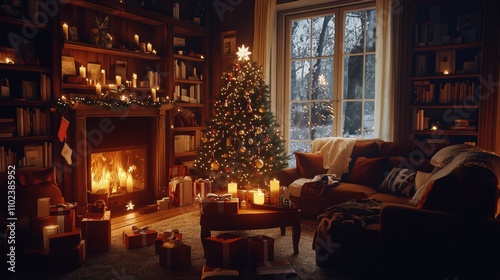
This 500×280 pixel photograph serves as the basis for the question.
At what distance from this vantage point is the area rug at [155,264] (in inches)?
112

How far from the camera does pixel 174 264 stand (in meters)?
2.98

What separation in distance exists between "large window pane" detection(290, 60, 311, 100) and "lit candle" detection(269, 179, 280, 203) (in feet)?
8.36

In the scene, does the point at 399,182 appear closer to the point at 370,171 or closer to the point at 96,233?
the point at 370,171

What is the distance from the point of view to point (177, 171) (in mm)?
5363

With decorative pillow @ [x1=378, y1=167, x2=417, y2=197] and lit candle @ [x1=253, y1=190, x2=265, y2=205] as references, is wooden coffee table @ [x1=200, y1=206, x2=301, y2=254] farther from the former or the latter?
decorative pillow @ [x1=378, y1=167, x2=417, y2=197]

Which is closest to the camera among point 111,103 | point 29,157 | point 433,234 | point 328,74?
point 433,234

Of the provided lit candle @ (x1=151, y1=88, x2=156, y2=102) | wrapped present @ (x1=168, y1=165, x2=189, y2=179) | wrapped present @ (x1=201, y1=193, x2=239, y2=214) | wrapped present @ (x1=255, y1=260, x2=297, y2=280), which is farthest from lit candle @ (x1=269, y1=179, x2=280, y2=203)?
lit candle @ (x1=151, y1=88, x2=156, y2=102)

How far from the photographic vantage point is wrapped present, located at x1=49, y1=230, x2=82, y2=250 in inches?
115

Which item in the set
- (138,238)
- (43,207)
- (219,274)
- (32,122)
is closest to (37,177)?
(43,207)

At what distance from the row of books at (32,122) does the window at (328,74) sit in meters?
3.16

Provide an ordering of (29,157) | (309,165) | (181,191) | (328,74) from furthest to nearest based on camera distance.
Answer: (328,74) < (181,191) < (309,165) < (29,157)

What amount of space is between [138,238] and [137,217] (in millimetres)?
1091

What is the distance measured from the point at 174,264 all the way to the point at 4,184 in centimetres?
164

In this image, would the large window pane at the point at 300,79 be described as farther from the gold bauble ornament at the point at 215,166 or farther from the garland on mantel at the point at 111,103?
the garland on mantel at the point at 111,103
